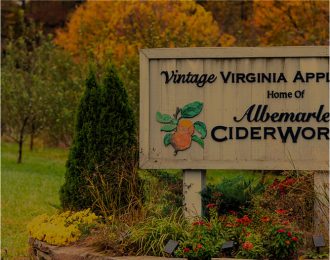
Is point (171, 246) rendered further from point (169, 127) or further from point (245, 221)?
point (169, 127)

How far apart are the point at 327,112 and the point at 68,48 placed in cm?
2885

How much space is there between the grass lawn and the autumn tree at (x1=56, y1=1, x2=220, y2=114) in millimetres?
3594

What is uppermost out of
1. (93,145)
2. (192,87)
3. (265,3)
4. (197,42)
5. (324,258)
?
(265,3)

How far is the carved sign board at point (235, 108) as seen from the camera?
340 inches

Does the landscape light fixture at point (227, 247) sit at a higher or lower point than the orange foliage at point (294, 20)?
lower

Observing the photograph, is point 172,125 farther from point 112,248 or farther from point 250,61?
point 112,248

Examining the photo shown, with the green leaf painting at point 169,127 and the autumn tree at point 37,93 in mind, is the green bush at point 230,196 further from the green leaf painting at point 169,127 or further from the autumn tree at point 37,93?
the autumn tree at point 37,93

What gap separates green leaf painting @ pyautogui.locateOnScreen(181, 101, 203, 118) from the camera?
879 cm

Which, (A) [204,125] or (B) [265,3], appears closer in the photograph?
(A) [204,125]

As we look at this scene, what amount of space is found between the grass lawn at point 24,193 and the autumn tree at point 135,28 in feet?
11.8

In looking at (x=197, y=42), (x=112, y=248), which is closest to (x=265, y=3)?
(x=197, y=42)

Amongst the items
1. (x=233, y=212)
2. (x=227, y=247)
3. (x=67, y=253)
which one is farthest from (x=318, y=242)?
(x=67, y=253)

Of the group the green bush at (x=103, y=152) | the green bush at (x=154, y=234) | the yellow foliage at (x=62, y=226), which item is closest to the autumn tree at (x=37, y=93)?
the green bush at (x=103, y=152)

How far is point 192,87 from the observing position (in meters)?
8.80
